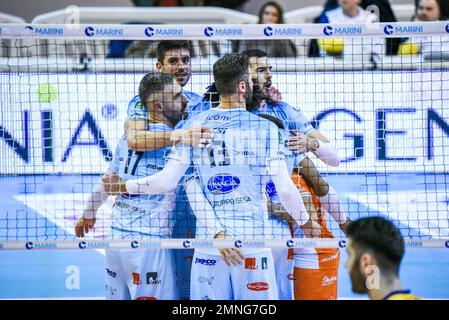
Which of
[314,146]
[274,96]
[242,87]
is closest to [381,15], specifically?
[274,96]

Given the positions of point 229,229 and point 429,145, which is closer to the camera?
point 229,229

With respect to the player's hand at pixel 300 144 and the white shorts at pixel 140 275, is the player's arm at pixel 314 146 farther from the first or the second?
the white shorts at pixel 140 275

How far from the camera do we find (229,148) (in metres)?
6.46

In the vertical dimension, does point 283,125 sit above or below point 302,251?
above

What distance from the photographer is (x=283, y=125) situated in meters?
6.71

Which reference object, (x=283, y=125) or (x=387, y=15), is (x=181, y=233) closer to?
(x=283, y=125)

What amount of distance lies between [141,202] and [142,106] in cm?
74

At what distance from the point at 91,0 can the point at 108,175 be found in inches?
267

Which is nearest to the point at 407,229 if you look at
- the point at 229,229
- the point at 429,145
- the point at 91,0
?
the point at 429,145

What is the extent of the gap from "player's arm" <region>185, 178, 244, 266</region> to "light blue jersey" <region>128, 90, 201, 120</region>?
1.91 feet

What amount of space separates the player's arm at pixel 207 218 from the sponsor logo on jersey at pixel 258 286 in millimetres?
187

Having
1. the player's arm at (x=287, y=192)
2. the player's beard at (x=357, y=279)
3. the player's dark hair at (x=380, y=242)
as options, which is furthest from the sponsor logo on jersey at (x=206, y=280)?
the player's beard at (x=357, y=279)

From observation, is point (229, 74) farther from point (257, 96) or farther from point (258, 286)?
point (258, 286)

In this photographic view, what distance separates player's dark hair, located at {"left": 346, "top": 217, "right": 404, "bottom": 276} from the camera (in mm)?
4570
